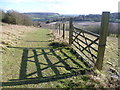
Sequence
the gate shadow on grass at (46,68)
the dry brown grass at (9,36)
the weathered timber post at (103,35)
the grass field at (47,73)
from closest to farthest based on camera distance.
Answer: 1. the grass field at (47,73)
2. the gate shadow on grass at (46,68)
3. the weathered timber post at (103,35)
4. the dry brown grass at (9,36)

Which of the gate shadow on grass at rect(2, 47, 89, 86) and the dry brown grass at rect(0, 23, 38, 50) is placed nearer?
the gate shadow on grass at rect(2, 47, 89, 86)

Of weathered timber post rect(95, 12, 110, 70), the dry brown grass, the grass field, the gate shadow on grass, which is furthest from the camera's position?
the dry brown grass

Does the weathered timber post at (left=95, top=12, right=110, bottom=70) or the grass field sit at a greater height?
the weathered timber post at (left=95, top=12, right=110, bottom=70)

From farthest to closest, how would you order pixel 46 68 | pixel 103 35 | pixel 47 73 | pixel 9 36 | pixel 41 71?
pixel 9 36 → pixel 46 68 → pixel 41 71 → pixel 47 73 → pixel 103 35

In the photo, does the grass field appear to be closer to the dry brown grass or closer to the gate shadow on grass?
the gate shadow on grass

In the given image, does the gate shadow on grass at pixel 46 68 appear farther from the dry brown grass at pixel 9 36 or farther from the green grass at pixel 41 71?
the dry brown grass at pixel 9 36

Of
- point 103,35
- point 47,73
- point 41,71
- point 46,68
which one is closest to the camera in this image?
point 103,35

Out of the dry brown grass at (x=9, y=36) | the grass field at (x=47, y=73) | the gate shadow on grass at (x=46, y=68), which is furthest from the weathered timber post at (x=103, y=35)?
the dry brown grass at (x=9, y=36)

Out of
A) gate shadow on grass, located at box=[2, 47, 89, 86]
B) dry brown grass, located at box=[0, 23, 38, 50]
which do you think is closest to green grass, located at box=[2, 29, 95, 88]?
gate shadow on grass, located at box=[2, 47, 89, 86]

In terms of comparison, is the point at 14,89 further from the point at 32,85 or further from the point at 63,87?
the point at 63,87

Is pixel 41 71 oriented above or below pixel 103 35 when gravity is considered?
below

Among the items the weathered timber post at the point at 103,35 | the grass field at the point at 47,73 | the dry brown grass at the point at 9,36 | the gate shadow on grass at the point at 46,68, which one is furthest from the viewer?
the dry brown grass at the point at 9,36

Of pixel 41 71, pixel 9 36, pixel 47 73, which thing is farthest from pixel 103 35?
pixel 9 36

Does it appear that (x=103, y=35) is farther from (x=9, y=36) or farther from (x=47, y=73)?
(x=9, y=36)
